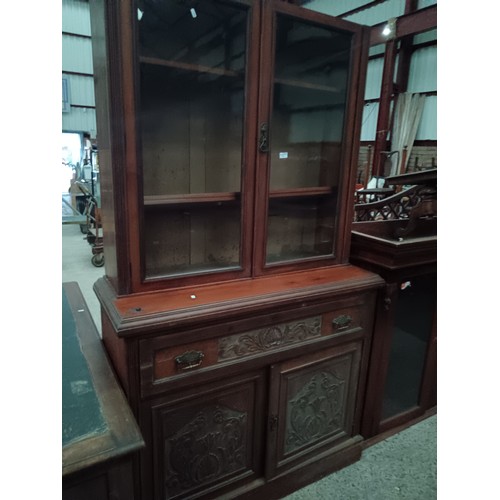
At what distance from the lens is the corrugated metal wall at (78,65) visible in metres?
7.19

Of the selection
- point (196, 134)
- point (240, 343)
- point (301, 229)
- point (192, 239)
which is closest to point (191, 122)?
point (196, 134)

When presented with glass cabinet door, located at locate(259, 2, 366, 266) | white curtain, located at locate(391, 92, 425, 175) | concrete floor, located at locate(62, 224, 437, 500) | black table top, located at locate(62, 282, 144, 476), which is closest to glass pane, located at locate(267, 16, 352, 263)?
glass cabinet door, located at locate(259, 2, 366, 266)

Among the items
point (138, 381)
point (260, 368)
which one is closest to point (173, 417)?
point (138, 381)

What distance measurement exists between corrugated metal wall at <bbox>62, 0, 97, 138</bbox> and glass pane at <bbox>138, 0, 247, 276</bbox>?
22.1 ft

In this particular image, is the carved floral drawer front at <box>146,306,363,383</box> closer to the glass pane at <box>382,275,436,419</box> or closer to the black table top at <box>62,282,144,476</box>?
the black table top at <box>62,282,144,476</box>

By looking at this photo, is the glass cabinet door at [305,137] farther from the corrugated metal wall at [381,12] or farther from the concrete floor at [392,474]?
the corrugated metal wall at [381,12]

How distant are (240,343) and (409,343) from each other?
0.91 m

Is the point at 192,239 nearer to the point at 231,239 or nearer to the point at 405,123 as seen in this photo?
the point at 231,239

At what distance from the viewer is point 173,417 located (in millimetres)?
1120

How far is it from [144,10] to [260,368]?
108 centimetres

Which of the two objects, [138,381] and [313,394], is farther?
[313,394]

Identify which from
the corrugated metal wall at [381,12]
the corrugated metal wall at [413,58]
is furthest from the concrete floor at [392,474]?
the corrugated metal wall at [381,12]

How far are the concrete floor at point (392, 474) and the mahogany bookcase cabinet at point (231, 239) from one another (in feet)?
0.22
